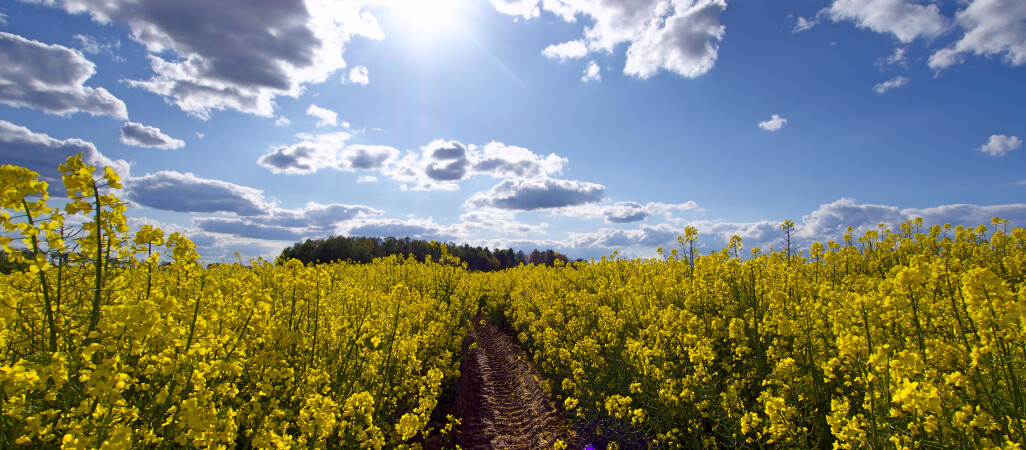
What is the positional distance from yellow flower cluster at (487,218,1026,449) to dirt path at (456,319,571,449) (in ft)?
1.82

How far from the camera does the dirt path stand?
24.2ft

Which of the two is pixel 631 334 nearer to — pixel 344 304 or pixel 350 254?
pixel 344 304

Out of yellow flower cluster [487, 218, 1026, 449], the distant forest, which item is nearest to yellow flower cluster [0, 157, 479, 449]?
yellow flower cluster [487, 218, 1026, 449]

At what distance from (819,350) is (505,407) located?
5.95m

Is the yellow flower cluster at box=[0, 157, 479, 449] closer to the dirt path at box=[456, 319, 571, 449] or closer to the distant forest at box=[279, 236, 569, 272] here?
the dirt path at box=[456, 319, 571, 449]

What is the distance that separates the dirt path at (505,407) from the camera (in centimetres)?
738

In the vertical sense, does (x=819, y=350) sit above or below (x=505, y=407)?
above

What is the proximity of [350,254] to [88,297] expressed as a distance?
142 ft

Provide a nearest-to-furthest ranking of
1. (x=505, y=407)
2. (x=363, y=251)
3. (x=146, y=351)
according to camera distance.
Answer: (x=146, y=351)
(x=505, y=407)
(x=363, y=251)

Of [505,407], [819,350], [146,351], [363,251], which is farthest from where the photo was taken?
[363,251]

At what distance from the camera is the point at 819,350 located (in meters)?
4.87

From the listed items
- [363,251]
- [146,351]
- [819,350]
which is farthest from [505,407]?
[363,251]

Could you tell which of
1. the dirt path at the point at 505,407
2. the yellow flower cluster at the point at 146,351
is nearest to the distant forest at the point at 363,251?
the dirt path at the point at 505,407

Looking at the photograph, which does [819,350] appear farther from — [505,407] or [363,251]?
[363,251]
